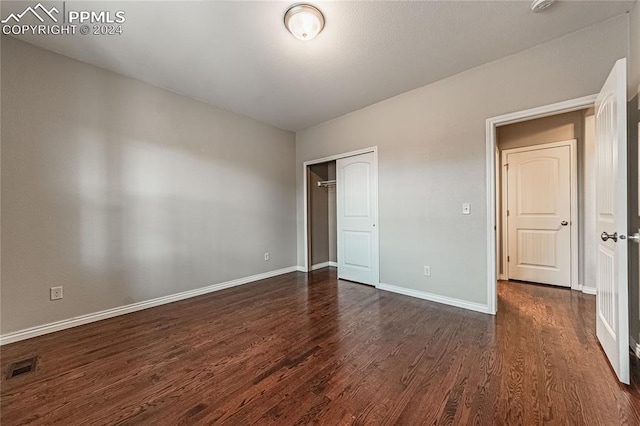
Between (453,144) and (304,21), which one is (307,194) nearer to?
(453,144)

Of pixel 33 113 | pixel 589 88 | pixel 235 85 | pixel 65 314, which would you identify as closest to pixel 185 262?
pixel 65 314

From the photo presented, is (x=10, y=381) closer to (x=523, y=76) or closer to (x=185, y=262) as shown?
(x=185, y=262)

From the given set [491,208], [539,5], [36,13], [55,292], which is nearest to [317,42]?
[539,5]

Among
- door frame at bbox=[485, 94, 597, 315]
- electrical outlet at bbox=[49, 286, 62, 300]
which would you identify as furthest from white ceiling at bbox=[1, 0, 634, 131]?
electrical outlet at bbox=[49, 286, 62, 300]

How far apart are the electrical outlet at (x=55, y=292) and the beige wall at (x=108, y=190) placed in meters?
0.04

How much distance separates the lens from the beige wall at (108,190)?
88.4 inches

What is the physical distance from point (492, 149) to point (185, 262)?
3.93 meters

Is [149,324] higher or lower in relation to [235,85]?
lower

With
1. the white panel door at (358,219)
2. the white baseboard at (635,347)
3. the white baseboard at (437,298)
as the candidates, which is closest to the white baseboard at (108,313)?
the white panel door at (358,219)

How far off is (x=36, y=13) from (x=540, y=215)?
6057 millimetres

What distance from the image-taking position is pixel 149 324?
255 cm

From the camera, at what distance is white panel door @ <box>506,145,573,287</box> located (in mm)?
3504

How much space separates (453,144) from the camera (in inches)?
116

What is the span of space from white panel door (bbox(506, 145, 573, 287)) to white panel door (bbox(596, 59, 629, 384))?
187 cm
